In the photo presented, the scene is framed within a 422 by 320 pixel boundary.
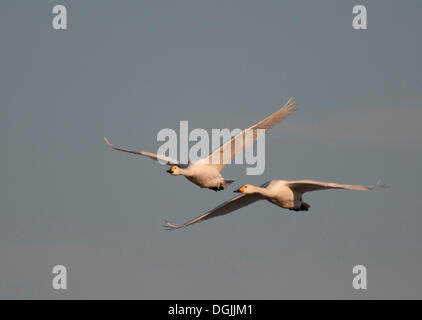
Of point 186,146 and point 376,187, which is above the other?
point 186,146

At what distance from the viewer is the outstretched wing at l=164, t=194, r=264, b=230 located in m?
46.0

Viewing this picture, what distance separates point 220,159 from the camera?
46.4 m

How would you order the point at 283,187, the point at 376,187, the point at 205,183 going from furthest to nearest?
the point at 205,183, the point at 283,187, the point at 376,187

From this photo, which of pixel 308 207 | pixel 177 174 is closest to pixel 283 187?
pixel 308 207

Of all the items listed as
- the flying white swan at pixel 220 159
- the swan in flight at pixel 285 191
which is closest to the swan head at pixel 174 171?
the flying white swan at pixel 220 159

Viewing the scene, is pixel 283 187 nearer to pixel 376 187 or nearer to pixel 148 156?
pixel 376 187

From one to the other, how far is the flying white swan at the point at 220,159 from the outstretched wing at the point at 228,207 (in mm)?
743

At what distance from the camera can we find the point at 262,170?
46250mm

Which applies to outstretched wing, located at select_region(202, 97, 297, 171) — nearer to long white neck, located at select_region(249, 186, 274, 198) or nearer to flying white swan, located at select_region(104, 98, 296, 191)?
flying white swan, located at select_region(104, 98, 296, 191)

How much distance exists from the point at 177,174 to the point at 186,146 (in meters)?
2.62

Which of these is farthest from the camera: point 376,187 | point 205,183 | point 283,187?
point 205,183

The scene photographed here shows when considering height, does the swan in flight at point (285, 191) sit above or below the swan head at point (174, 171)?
below

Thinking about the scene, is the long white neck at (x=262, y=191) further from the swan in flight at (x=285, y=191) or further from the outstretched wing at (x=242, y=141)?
the outstretched wing at (x=242, y=141)

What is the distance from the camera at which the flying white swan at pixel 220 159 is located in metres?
45.9
